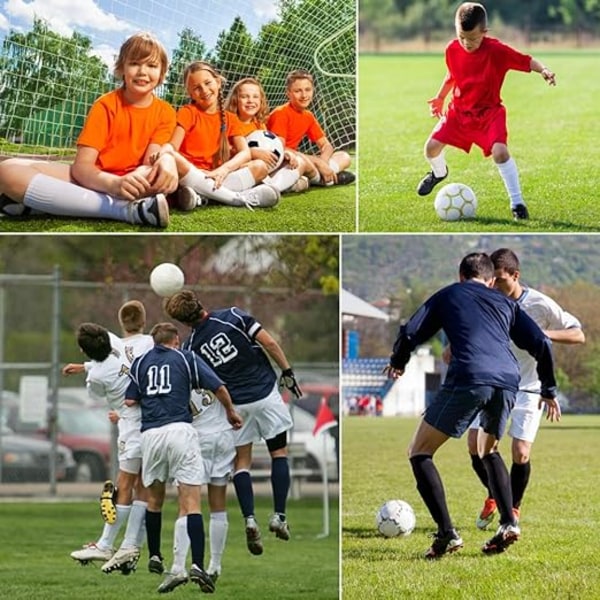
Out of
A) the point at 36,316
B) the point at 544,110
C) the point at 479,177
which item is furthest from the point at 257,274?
the point at 36,316

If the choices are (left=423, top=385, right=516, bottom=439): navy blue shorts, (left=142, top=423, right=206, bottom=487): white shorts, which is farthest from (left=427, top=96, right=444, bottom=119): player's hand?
(left=142, top=423, right=206, bottom=487): white shorts

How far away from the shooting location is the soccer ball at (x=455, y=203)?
300 inches

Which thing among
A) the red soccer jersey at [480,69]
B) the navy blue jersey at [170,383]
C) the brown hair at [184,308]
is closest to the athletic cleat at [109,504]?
the navy blue jersey at [170,383]

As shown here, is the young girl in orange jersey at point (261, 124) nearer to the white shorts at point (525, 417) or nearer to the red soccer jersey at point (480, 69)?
the red soccer jersey at point (480, 69)

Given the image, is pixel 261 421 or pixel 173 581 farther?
pixel 261 421

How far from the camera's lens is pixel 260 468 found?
1420 centimetres

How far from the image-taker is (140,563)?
9.46 metres

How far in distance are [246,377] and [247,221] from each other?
85cm

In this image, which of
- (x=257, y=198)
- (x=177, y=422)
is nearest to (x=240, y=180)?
(x=257, y=198)

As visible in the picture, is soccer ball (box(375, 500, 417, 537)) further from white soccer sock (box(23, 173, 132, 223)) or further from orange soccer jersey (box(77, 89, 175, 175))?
orange soccer jersey (box(77, 89, 175, 175))

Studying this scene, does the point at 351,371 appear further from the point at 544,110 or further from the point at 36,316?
the point at 36,316

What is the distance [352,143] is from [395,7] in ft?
12.6

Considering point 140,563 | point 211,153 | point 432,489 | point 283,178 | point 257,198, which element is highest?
point 211,153

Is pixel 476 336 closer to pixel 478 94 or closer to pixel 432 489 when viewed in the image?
pixel 432 489
